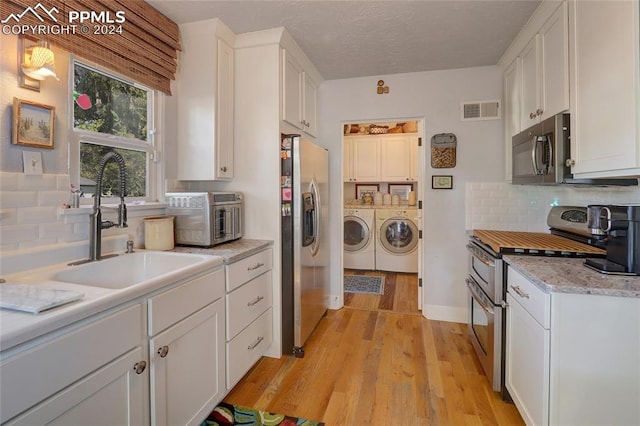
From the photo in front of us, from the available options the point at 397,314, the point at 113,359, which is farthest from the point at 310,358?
the point at 113,359

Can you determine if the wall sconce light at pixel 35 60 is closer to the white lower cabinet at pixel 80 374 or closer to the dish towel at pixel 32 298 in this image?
the dish towel at pixel 32 298

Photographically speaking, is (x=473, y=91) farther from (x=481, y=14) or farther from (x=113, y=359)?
(x=113, y=359)

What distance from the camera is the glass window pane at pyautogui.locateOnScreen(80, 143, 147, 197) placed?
1732 mm

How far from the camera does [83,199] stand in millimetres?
1722

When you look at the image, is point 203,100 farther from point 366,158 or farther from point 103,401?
point 366,158

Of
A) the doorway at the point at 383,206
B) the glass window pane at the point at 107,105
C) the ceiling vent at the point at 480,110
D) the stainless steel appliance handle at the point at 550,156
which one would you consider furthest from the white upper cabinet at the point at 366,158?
the glass window pane at the point at 107,105

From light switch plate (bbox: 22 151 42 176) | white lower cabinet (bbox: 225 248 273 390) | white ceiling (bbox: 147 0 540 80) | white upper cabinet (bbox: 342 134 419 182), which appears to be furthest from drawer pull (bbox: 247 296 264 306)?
white upper cabinet (bbox: 342 134 419 182)

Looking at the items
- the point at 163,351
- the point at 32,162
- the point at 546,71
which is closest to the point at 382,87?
the point at 546,71

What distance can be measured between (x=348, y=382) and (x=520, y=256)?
1321 mm

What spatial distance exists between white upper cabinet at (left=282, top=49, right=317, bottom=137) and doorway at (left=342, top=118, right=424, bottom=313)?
5.54 feet

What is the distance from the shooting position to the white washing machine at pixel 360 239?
4.81 m

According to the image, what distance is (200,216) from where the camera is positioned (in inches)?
79.8

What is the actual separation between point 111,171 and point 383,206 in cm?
374

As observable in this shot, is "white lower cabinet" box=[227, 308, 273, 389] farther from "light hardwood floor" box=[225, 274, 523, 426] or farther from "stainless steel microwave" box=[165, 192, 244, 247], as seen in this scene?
"stainless steel microwave" box=[165, 192, 244, 247]
